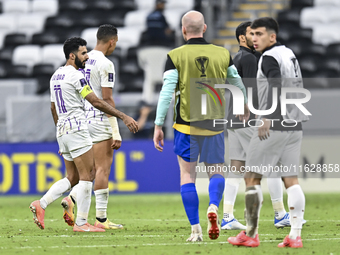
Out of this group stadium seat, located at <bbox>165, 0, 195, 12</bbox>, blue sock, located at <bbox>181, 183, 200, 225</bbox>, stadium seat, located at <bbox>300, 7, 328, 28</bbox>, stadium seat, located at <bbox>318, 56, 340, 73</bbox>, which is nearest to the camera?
blue sock, located at <bbox>181, 183, 200, 225</bbox>

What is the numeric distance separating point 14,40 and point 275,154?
12.6 m

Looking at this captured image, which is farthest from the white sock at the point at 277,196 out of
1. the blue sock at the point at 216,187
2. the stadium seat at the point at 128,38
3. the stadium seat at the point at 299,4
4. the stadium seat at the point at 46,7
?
the stadium seat at the point at 46,7

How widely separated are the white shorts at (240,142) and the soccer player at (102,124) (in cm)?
→ 125

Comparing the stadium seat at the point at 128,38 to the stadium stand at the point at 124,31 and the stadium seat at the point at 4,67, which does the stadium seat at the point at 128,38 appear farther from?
the stadium seat at the point at 4,67

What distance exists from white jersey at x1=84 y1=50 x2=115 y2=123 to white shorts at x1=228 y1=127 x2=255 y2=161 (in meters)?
1.44

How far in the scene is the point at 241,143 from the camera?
6539 millimetres

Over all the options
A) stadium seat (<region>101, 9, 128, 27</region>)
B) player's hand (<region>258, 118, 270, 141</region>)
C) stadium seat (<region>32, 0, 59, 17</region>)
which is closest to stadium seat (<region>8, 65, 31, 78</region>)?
stadium seat (<region>101, 9, 128, 27</region>)

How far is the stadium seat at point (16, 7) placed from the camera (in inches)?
694

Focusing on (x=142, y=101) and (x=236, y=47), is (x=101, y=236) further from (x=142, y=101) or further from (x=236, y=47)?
(x=236, y=47)

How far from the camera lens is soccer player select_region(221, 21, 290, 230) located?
645 centimetres

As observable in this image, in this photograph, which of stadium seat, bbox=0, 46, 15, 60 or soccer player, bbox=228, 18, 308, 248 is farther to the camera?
stadium seat, bbox=0, 46, 15, 60

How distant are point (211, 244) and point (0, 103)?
908 centimetres

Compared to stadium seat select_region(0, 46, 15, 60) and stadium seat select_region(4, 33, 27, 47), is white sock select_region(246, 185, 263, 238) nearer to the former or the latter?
stadium seat select_region(0, 46, 15, 60)

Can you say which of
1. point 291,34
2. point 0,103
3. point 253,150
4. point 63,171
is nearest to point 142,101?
point 63,171
